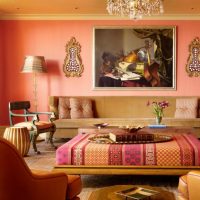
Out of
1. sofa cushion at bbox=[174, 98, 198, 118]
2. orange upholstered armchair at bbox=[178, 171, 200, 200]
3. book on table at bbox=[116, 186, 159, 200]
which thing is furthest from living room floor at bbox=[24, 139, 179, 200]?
sofa cushion at bbox=[174, 98, 198, 118]

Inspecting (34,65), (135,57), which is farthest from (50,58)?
(135,57)

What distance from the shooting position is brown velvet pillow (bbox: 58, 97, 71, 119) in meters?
6.78

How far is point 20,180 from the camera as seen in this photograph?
2146 millimetres

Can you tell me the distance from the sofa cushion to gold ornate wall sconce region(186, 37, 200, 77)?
0.68 m

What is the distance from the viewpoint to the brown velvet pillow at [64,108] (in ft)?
22.3

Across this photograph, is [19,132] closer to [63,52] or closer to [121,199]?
[63,52]

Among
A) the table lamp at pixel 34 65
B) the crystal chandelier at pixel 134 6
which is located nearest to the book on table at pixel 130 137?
the crystal chandelier at pixel 134 6

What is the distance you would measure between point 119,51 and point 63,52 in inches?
46.2

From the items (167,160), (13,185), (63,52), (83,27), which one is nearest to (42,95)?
(63,52)

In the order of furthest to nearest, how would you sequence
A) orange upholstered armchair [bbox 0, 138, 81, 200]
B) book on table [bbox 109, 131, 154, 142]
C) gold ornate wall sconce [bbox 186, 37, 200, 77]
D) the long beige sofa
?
gold ornate wall sconce [bbox 186, 37, 200, 77] < the long beige sofa < book on table [bbox 109, 131, 154, 142] < orange upholstered armchair [bbox 0, 138, 81, 200]

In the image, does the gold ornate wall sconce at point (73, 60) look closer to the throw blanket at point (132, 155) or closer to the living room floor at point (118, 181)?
the living room floor at point (118, 181)

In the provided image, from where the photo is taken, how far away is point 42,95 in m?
7.42

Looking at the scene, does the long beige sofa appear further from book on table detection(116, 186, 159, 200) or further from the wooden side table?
book on table detection(116, 186, 159, 200)

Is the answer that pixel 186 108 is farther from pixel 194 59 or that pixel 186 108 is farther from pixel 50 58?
pixel 50 58
